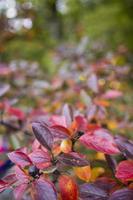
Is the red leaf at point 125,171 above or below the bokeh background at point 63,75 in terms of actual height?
below

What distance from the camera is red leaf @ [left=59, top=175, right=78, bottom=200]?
0.94 meters

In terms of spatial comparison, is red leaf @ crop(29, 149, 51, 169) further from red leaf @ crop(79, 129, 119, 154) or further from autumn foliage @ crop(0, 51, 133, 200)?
red leaf @ crop(79, 129, 119, 154)

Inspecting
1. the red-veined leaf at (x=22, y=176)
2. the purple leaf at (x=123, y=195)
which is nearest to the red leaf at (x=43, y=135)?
the red-veined leaf at (x=22, y=176)

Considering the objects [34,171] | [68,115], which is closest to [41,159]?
[34,171]

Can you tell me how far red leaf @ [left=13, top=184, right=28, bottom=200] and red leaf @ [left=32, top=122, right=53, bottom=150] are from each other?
5.4 inches

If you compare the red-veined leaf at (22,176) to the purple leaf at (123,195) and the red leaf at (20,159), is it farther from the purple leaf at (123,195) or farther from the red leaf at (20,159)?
the purple leaf at (123,195)

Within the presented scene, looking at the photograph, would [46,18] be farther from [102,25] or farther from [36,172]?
[36,172]

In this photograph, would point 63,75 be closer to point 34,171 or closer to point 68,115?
point 68,115

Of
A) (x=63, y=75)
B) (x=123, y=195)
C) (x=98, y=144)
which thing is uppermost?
(x=63, y=75)

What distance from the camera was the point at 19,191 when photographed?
902 mm

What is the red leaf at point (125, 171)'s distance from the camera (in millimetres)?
932

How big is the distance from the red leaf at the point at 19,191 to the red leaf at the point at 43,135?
0.45 feet

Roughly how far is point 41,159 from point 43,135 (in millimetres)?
68

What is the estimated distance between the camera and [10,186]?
955 mm
